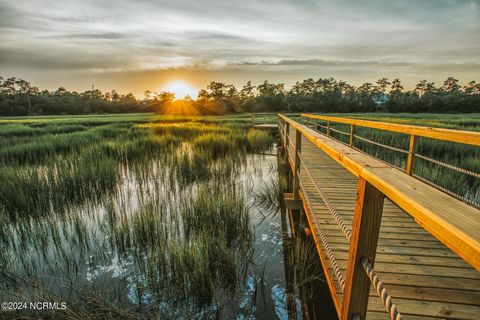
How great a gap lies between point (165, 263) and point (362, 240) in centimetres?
270

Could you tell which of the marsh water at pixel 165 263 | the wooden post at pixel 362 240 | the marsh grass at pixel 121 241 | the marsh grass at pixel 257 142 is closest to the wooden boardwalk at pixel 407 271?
the wooden post at pixel 362 240

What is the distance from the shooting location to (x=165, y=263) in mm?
3150

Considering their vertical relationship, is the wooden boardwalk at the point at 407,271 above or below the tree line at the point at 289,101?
below

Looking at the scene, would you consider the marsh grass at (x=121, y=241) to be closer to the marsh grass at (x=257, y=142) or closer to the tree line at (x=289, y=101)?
the marsh grass at (x=257, y=142)

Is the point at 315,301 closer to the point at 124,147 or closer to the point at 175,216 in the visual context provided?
the point at 175,216

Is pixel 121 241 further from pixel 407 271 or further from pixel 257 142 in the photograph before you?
pixel 257 142

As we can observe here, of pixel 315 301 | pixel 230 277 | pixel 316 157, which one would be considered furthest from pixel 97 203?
pixel 316 157

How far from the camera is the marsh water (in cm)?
280

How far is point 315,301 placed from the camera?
2.98 metres

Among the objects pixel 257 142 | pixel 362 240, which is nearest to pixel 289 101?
pixel 257 142

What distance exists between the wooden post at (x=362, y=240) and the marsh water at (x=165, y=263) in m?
1.84

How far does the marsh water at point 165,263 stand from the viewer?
9.20 feet

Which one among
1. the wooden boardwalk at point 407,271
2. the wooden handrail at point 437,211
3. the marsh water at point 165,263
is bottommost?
the marsh water at point 165,263

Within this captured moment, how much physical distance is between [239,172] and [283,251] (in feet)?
13.2
